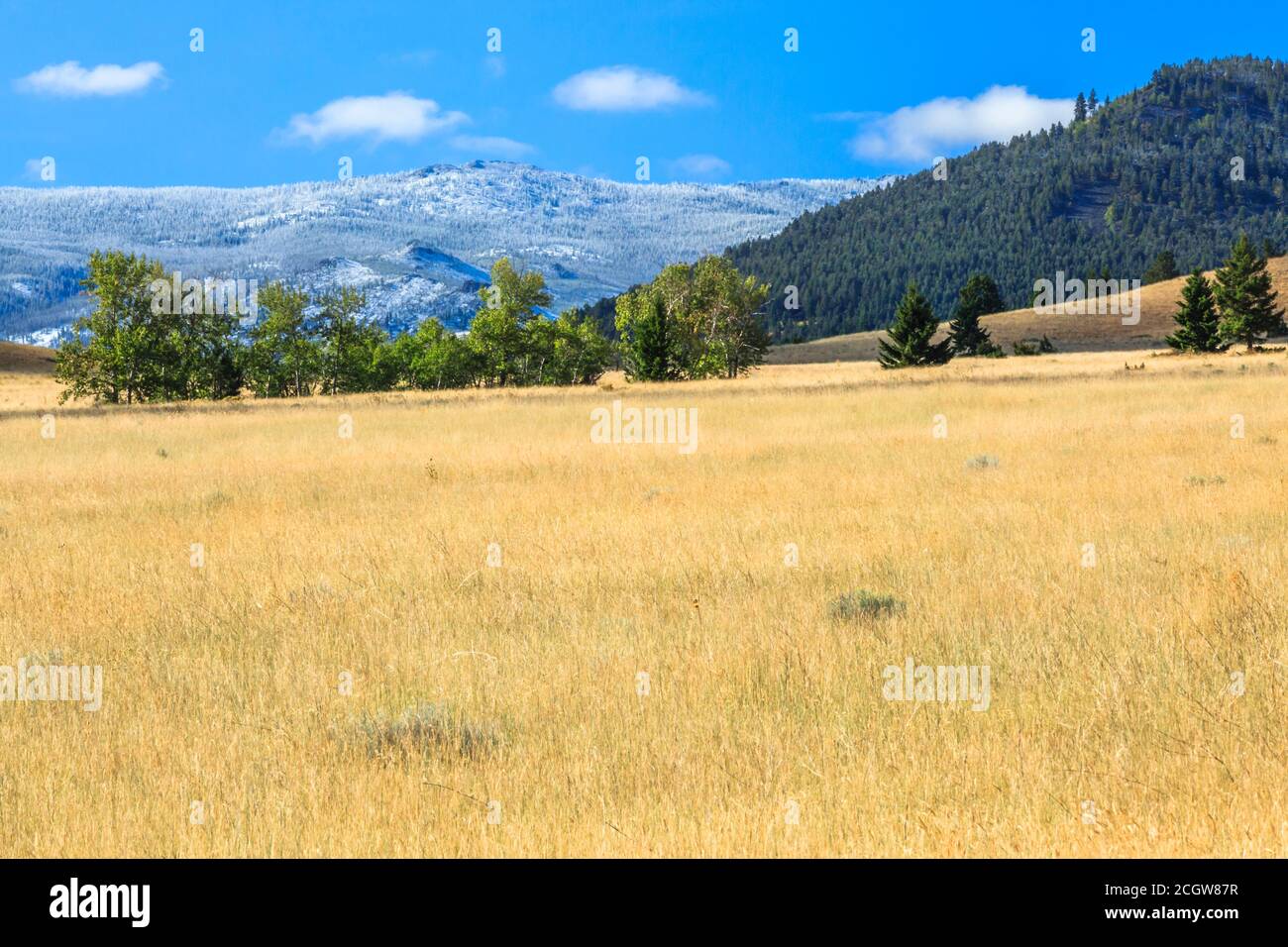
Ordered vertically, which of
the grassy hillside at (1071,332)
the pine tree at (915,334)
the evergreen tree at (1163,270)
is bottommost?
the pine tree at (915,334)

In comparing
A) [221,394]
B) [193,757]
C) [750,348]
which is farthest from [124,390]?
[193,757]

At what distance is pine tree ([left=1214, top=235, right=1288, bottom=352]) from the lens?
257 ft

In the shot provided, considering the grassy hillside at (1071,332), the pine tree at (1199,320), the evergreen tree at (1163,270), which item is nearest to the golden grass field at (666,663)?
the pine tree at (1199,320)

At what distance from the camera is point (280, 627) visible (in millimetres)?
8359

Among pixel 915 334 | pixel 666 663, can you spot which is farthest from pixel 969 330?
pixel 666 663

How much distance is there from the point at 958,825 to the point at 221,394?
76.0 metres

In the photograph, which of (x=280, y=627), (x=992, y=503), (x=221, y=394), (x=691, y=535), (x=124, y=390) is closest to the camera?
(x=280, y=627)

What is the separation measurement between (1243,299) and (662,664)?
86.8 metres

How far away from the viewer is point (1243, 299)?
260 ft

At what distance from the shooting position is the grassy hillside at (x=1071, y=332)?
102m

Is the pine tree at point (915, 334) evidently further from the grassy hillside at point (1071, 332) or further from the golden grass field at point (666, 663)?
the golden grass field at point (666, 663)

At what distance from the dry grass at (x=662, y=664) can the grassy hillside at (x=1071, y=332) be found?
303ft

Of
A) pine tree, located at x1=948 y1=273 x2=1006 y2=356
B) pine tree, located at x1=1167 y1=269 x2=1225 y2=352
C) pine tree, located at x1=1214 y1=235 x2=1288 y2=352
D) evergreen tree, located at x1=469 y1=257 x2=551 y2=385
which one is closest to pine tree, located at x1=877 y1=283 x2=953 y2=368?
pine tree, located at x1=948 y1=273 x2=1006 y2=356
